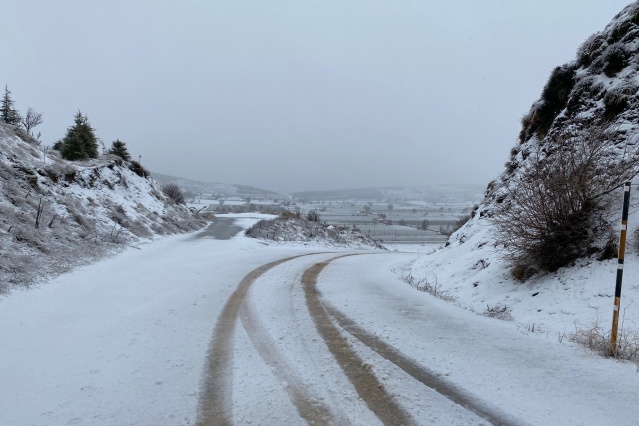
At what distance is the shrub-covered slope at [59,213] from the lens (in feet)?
32.2

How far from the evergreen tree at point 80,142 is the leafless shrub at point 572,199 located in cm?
2671

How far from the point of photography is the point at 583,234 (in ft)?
24.4

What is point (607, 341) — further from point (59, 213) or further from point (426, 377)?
point (59, 213)

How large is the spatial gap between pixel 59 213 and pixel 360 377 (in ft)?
48.8

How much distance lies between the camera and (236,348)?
5.29m

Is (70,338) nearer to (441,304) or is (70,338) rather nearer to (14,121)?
(441,304)

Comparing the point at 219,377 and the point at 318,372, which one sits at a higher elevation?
the point at 318,372

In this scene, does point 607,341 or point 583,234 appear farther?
point 583,234

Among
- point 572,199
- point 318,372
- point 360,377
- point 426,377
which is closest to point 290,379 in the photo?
point 318,372

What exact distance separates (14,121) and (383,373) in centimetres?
3672

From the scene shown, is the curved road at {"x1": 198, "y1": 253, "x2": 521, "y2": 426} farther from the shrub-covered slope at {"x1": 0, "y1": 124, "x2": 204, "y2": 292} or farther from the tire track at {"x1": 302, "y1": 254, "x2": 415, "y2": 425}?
the shrub-covered slope at {"x1": 0, "y1": 124, "x2": 204, "y2": 292}

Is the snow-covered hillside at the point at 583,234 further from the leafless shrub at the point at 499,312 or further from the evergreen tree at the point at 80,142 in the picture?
the evergreen tree at the point at 80,142

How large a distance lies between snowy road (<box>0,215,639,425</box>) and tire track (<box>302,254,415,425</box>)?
0.02 meters

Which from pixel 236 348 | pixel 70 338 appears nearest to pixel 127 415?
pixel 236 348
